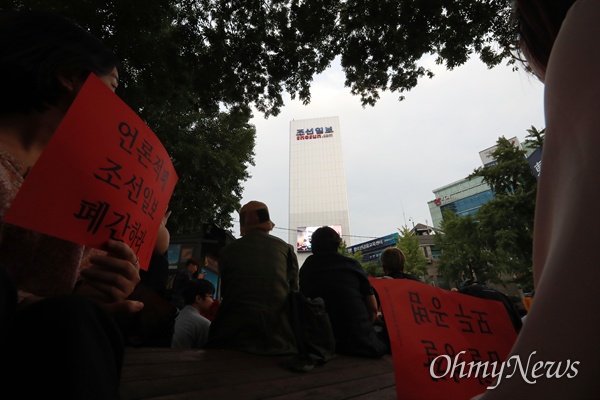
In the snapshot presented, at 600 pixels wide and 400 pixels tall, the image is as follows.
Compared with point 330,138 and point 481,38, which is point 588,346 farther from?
point 330,138

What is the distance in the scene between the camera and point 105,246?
2.70 feet

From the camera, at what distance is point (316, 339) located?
2402mm

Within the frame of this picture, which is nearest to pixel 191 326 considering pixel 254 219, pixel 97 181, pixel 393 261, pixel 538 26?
pixel 254 219

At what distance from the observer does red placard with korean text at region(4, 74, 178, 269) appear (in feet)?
2.28

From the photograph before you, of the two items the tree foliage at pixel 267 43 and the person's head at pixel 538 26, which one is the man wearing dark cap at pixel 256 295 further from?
the tree foliage at pixel 267 43

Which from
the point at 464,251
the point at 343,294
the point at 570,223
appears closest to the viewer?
the point at 570,223

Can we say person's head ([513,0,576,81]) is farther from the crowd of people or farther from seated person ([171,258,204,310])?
seated person ([171,258,204,310])

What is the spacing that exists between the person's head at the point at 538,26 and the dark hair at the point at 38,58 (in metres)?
1.22

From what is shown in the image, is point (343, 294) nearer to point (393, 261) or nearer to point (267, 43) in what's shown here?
point (393, 261)

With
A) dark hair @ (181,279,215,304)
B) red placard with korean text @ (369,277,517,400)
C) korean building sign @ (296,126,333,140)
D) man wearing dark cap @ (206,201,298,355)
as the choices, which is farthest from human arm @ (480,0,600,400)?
korean building sign @ (296,126,333,140)

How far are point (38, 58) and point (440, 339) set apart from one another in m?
1.52

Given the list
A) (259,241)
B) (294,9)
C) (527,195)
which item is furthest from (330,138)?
(259,241)

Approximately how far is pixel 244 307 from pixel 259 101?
5.19m

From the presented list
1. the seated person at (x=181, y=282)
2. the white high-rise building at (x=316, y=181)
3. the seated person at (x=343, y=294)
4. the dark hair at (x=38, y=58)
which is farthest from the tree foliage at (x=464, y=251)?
the white high-rise building at (x=316, y=181)
